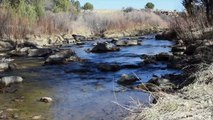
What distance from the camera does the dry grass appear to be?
581 centimetres

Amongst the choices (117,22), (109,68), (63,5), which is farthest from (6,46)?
(63,5)

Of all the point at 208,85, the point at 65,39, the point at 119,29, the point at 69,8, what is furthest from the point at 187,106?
the point at 69,8

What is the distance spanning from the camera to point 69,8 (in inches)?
1977

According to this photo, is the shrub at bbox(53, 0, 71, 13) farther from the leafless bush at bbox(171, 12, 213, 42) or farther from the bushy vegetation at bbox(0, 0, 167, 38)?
the leafless bush at bbox(171, 12, 213, 42)

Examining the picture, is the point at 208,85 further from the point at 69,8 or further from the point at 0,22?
the point at 69,8

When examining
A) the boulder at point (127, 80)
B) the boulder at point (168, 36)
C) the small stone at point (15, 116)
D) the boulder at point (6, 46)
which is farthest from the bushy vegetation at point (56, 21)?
the small stone at point (15, 116)

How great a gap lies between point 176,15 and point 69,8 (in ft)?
93.4

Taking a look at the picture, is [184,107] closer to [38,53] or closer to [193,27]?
[193,27]

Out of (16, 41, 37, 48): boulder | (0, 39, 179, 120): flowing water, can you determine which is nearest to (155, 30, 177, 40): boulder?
(16, 41, 37, 48): boulder

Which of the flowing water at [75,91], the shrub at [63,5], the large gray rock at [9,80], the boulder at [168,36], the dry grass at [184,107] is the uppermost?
the shrub at [63,5]

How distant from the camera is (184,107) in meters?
6.18

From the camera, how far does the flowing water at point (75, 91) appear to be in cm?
1000

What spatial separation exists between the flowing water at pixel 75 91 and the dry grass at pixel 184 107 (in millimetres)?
1024

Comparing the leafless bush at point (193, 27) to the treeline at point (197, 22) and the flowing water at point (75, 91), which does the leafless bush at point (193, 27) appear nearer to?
the treeline at point (197, 22)
